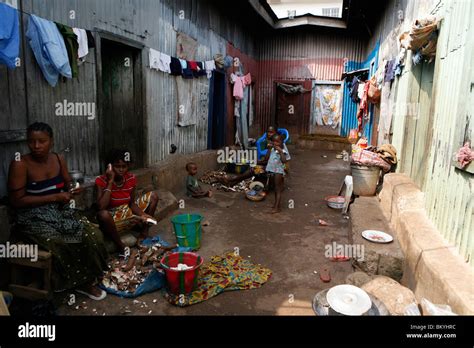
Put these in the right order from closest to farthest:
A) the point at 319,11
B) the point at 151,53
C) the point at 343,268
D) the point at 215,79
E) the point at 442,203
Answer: the point at 442,203, the point at 343,268, the point at 151,53, the point at 215,79, the point at 319,11

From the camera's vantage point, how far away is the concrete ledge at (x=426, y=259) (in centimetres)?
283

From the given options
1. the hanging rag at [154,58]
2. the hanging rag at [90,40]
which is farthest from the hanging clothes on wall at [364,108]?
the hanging rag at [90,40]

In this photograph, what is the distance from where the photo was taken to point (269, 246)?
17.9 ft

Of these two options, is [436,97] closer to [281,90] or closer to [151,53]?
[151,53]

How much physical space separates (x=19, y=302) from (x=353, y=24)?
15.7 metres

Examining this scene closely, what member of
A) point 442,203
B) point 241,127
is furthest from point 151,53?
point 241,127

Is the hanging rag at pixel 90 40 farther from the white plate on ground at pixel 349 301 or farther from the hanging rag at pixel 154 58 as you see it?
the white plate on ground at pixel 349 301

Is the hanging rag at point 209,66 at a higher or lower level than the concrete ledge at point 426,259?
higher

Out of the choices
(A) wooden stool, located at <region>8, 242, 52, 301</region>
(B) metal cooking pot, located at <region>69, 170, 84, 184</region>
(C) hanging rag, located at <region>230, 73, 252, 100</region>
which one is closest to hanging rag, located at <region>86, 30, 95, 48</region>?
(B) metal cooking pot, located at <region>69, 170, 84, 184</region>

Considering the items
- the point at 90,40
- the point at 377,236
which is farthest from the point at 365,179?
the point at 90,40

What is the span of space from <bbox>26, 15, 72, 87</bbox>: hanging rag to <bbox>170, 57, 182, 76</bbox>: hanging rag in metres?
3.52

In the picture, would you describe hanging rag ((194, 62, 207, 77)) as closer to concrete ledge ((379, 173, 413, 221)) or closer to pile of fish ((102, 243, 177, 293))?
concrete ledge ((379, 173, 413, 221))

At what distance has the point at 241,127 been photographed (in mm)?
13461

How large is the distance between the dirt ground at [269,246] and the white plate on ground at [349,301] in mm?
589
